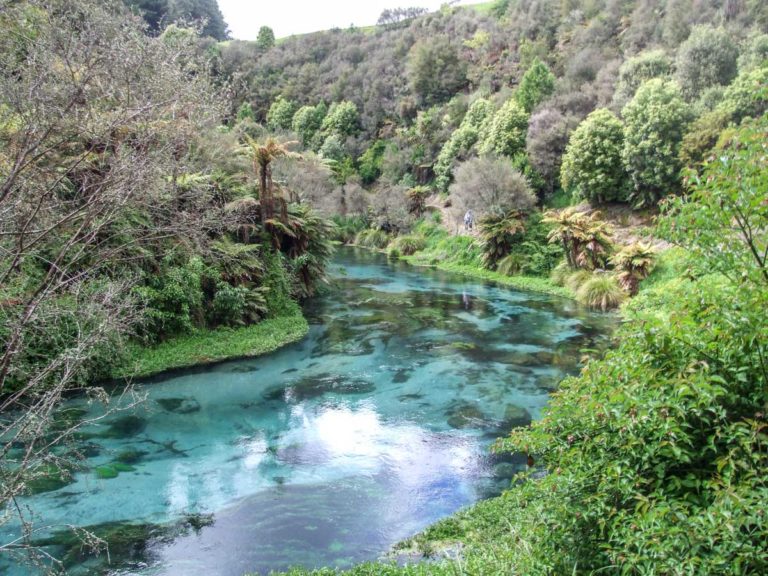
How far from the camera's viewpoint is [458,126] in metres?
42.0

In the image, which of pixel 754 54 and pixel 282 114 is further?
pixel 282 114

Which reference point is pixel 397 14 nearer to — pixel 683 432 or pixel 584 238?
pixel 584 238

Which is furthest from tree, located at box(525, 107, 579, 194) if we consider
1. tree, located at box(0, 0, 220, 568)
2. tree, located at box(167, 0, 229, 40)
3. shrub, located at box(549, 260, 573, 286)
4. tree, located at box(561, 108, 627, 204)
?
tree, located at box(167, 0, 229, 40)

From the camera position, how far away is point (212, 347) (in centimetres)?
1377

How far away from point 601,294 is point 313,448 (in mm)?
13436

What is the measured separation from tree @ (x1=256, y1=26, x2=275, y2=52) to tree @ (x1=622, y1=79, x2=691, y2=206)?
171 ft

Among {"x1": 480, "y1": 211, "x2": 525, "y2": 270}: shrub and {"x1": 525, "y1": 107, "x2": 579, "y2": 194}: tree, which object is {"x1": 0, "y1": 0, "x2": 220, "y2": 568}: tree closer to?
{"x1": 480, "y1": 211, "x2": 525, "y2": 270}: shrub

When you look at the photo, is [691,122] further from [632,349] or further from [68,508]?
[68,508]

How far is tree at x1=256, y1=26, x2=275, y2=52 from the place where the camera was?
65062mm

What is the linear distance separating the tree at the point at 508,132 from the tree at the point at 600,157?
6.55m

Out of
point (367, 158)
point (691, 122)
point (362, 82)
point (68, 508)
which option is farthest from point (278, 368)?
point (362, 82)

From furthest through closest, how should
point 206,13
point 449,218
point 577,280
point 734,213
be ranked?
point 206,13, point 449,218, point 577,280, point 734,213

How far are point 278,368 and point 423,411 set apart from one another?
421cm

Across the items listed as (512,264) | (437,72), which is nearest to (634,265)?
(512,264)
